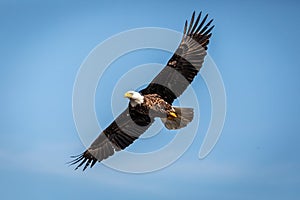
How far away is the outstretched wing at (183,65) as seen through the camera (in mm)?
13375

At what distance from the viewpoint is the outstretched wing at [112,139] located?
46.4 feet

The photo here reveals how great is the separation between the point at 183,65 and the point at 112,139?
2286mm

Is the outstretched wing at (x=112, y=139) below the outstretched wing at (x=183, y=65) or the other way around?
below

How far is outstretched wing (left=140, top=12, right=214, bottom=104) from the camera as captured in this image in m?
13.4

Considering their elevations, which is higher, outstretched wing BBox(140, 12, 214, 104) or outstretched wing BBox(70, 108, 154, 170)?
outstretched wing BBox(140, 12, 214, 104)

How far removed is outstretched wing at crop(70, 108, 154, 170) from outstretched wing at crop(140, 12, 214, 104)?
0.97 meters

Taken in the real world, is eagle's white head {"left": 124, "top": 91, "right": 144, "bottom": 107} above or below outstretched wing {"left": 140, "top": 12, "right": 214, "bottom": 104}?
below

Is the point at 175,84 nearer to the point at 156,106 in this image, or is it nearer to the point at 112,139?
the point at 156,106

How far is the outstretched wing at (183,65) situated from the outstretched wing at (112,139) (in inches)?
38.2

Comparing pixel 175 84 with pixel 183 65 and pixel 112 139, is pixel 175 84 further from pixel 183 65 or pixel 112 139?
pixel 112 139

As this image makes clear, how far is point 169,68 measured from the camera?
1334 centimetres

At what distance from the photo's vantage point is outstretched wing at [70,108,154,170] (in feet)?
46.4

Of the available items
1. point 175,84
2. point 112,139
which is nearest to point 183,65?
point 175,84

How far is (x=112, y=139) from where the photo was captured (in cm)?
1438
